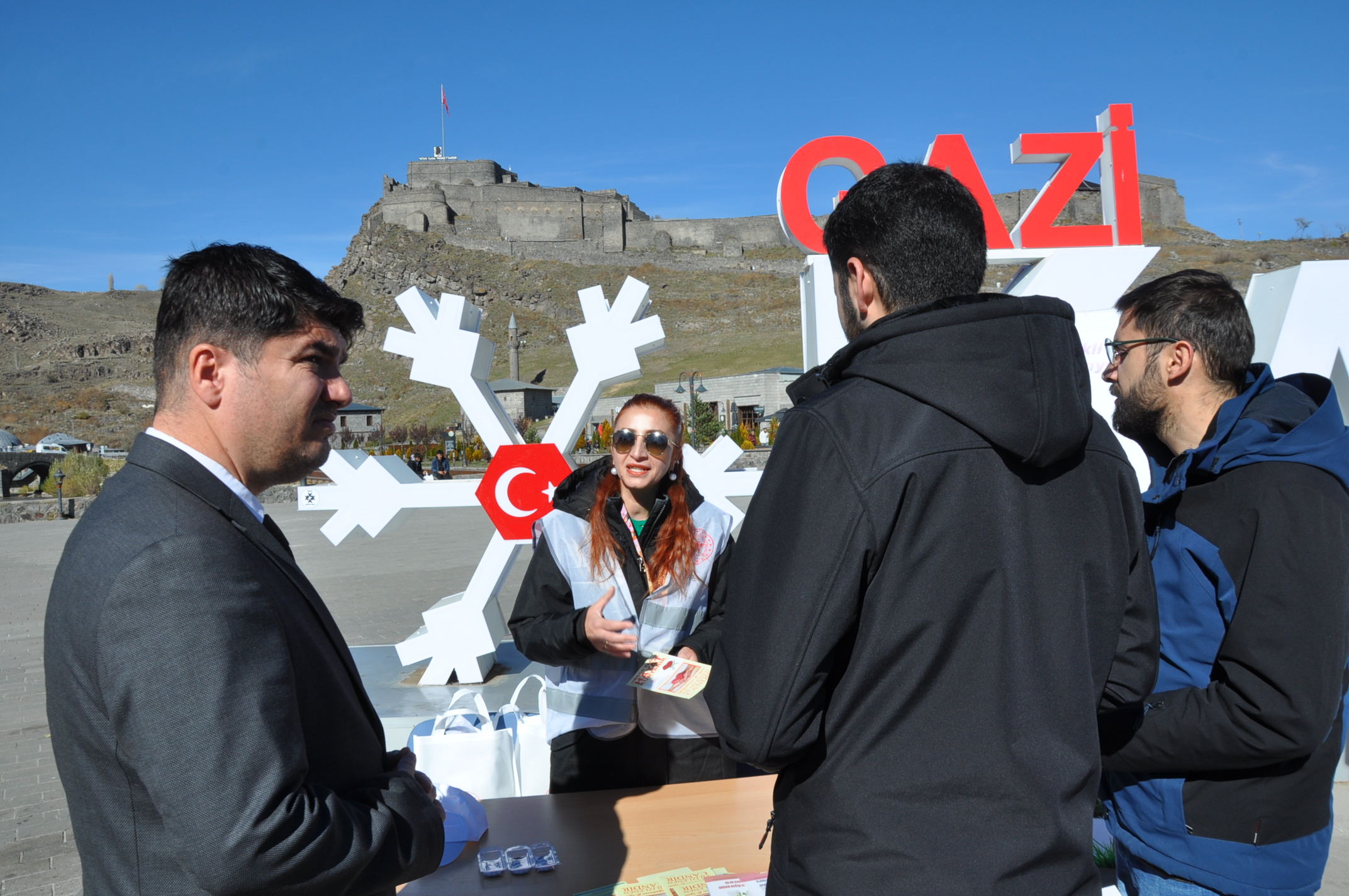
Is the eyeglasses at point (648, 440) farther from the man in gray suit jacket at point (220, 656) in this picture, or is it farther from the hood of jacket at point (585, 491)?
the man in gray suit jacket at point (220, 656)

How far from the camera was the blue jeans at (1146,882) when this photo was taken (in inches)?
66.8

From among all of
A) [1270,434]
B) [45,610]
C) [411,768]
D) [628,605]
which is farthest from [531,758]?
[45,610]

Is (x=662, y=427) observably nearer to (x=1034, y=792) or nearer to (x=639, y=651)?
(x=639, y=651)

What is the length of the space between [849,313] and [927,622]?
1.71ft

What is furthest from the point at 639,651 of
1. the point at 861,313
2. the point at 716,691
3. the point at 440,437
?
the point at 440,437

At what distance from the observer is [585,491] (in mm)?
2814

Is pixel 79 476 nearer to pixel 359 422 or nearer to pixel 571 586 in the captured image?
pixel 571 586

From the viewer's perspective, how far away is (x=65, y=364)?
66.4 metres

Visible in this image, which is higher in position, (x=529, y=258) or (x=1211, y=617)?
(x=529, y=258)

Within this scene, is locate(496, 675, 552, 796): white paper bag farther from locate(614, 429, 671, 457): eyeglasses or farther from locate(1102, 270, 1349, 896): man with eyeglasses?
locate(1102, 270, 1349, 896): man with eyeglasses

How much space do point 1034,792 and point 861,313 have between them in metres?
0.75

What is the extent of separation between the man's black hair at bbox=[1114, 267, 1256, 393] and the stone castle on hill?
73.1 meters

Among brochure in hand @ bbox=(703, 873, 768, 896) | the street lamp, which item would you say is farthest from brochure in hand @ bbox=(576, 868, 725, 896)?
the street lamp

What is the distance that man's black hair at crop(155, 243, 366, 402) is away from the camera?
50.4 inches
